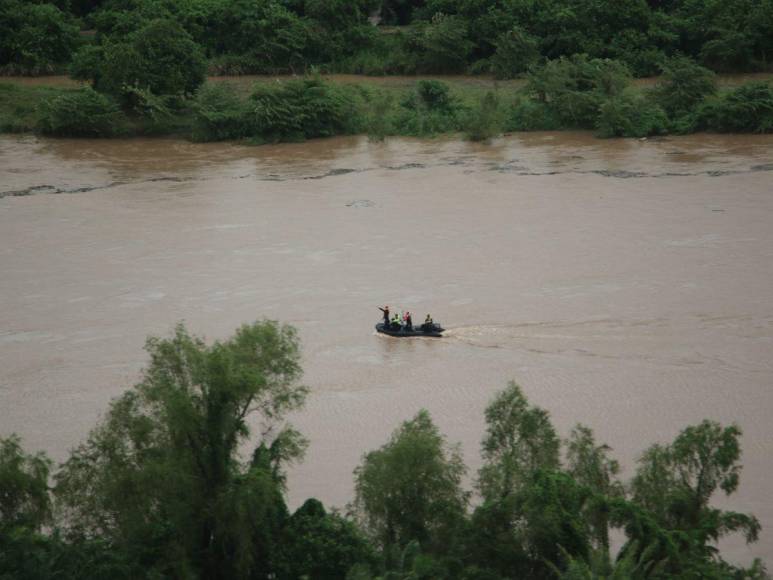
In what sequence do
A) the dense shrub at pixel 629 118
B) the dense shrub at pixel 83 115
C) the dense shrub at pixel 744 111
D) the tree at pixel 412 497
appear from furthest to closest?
the dense shrub at pixel 83 115
the dense shrub at pixel 629 118
the dense shrub at pixel 744 111
the tree at pixel 412 497

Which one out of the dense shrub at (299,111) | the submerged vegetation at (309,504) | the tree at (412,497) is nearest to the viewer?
the submerged vegetation at (309,504)

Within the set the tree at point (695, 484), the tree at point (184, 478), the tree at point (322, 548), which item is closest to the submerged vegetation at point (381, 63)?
the tree at point (695, 484)

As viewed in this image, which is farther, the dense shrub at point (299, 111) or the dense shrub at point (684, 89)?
the dense shrub at point (299, 111)

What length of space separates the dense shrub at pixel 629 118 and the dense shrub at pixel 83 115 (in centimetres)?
1155

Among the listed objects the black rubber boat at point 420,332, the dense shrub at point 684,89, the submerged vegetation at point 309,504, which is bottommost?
the black rubber boat at point 420,332

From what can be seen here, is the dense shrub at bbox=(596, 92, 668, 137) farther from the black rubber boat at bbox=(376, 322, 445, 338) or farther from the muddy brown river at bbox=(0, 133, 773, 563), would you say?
the black rubber boat at bbox=(376, 322, 445, 338)

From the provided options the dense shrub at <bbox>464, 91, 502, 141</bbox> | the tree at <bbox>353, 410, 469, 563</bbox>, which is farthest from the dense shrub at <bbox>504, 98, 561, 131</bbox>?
the tree at <bbox>353, 410, 469, 563</bbox>

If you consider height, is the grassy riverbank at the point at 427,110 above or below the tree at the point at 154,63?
below

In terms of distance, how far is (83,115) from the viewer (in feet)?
101

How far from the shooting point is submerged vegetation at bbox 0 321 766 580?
10969mm

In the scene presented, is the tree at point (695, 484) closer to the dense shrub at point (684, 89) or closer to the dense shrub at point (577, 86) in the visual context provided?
the dense shrub at point (577, 86)

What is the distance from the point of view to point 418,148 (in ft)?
96.7

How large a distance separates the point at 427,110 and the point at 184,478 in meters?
21.5

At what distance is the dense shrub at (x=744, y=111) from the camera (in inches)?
1139
